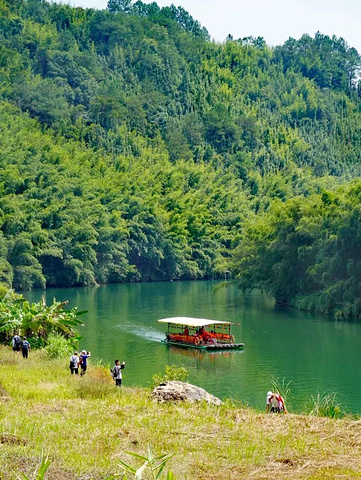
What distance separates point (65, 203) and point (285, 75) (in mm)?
102626

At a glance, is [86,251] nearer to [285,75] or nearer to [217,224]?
[217,224]

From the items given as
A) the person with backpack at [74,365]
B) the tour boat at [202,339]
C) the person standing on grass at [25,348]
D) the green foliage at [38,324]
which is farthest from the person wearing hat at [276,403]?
the tour boat at [202,339]

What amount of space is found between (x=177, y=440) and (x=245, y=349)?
27798 mm

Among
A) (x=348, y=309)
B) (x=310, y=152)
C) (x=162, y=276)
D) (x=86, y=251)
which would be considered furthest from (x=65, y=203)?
(x=310, y=152)

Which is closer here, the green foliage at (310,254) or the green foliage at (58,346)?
the green foliage at (58,346)

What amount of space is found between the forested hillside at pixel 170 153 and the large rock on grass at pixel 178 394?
34.8 m

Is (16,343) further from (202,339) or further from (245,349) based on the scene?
(245,349)

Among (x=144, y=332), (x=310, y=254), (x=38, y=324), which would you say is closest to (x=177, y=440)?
(x=38, y=324)

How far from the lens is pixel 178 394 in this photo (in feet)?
53.1

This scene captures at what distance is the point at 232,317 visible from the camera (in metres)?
51.5

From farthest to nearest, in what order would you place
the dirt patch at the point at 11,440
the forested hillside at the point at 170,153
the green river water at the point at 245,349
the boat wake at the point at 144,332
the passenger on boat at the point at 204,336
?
the forested hillside at the point at 170,153
the boat wake at the point at 144,332
the passenger on boat at the point at 204,336
the green river water at the point at 245,349
the dirt patch at the point at 11,440

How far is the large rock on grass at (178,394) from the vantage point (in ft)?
52.6

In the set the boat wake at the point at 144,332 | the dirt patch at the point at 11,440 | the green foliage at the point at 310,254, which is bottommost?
the boat wake at the point at 144,332

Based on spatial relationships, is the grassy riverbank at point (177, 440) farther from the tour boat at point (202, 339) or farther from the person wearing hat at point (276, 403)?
the tour boat at point (202, 339)
